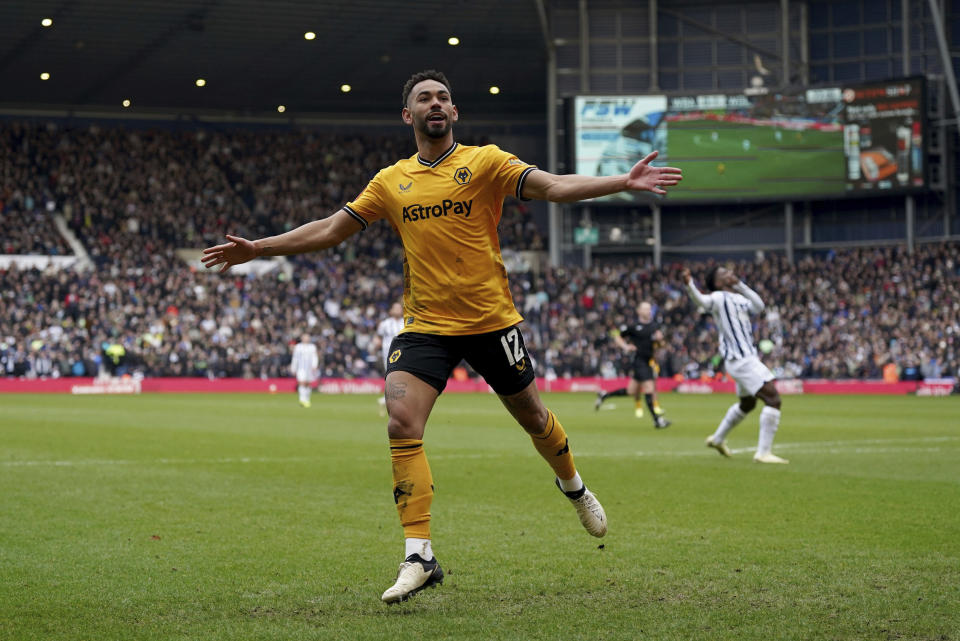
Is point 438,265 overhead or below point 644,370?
overhead

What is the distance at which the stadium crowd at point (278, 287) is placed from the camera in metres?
43.8

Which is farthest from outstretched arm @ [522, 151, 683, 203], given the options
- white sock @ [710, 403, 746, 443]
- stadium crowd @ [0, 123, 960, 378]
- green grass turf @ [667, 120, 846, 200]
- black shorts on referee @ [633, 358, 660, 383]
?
green grass turf @ [667, 120, 846, 200]

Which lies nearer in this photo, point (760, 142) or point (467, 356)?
point (467, 356)

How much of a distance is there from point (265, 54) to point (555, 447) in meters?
45.5

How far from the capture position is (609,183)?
5766mm

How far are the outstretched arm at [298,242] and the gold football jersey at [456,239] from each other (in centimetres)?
37

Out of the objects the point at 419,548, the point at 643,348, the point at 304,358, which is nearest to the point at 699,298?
the point at 419,548

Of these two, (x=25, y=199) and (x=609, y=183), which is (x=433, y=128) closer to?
(x=609, y=183)

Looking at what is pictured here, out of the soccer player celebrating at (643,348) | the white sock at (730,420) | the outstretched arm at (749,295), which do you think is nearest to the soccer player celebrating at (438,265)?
the outstretched arm at (749,295)

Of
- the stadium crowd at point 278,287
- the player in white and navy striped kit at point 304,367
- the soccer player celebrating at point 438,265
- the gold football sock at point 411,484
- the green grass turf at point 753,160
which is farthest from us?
the green grass turf at point 753,160

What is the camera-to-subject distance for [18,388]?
41312mm

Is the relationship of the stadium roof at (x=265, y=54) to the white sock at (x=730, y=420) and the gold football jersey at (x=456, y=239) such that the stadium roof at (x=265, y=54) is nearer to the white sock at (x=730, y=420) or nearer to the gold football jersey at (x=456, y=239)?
the white sock at (x=730, y=420)

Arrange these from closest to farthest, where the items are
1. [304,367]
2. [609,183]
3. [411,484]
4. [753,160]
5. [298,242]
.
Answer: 1. [609,183]
2. [411,484]
3. [298,242]
4. [304,367]
5. [753,160]

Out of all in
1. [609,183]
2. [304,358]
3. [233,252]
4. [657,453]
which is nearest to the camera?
[609,183]
